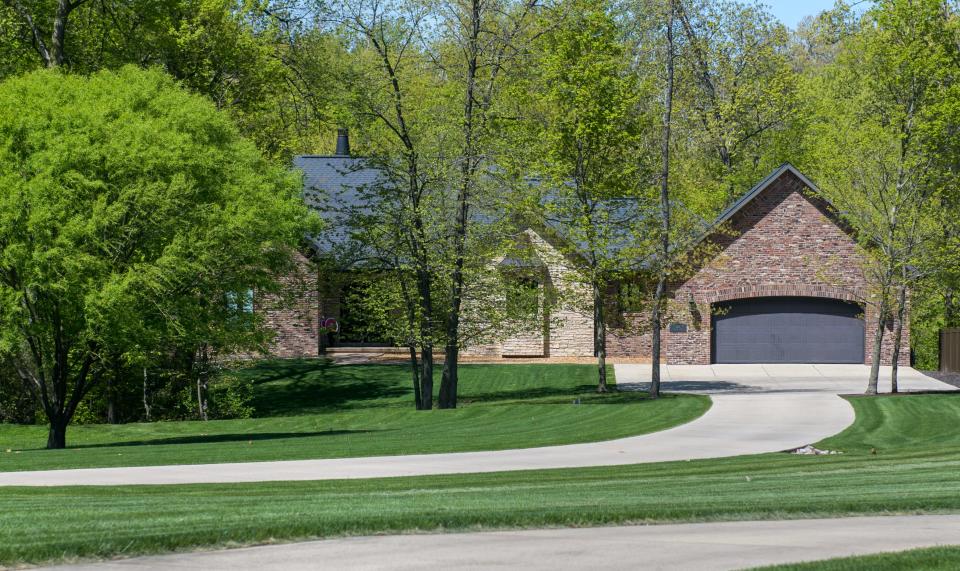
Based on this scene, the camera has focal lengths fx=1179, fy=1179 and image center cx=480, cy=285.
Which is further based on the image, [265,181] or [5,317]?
[265,181]

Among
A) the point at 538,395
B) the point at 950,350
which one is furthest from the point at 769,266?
the point at 538,395

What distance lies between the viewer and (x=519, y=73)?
32.7 meters

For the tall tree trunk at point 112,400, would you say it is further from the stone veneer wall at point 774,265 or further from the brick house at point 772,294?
the stone veneer wall at point 774,265

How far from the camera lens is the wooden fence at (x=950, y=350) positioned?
40.3m

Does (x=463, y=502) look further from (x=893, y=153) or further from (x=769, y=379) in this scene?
(x=769, y=379)

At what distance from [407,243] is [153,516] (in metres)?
20.5

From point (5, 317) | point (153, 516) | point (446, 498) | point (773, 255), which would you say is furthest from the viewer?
point (773, 255)

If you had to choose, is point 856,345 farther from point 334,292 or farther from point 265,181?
point 265,181

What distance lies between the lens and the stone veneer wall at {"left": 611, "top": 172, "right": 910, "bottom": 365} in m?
41.7

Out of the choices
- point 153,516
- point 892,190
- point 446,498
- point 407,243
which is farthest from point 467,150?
point 153,516

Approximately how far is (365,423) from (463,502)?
55.7ft

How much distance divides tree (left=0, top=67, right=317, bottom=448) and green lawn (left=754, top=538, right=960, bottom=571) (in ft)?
55.9

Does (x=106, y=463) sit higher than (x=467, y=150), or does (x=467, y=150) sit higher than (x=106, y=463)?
(x=467, y=150)

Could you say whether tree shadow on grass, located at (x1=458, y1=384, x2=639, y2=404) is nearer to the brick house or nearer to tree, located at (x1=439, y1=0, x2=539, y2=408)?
tree, located at (x1=439, y1=0, x2=539, y2=408)
